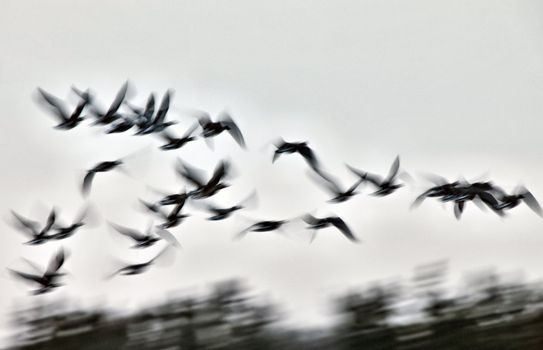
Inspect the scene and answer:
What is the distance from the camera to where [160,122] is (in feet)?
2.41

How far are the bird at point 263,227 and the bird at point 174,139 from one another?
0.35ft

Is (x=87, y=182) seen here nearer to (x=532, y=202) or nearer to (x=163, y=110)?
A: (x=163, y=110)

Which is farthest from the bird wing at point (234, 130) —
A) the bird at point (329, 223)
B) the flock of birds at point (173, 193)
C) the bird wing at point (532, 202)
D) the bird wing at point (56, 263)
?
the bird wing at point (532, 202)

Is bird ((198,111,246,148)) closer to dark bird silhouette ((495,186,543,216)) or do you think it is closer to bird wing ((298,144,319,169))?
bird wing ((298,144,319,169))

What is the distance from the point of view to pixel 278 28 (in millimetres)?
811

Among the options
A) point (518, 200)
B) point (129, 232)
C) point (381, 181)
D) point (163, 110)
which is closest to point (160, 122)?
point (163, 110)

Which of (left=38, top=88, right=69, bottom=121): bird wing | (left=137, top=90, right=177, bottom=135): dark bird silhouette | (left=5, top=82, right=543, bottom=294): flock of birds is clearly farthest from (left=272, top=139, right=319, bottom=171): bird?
(left=38, top=88, right=69, bottom=121): bird wing

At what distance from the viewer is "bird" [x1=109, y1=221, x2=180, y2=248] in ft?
2.30

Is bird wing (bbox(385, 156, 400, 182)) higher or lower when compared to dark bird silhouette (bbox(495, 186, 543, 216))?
higher

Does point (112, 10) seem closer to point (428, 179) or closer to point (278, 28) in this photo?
point (278, 28)

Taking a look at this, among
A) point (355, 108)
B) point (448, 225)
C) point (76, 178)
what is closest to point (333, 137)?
point (355, 108)

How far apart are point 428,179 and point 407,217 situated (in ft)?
0.17

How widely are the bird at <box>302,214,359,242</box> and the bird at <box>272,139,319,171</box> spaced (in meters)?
0.05

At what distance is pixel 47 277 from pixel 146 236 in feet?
0.32
